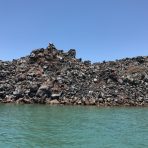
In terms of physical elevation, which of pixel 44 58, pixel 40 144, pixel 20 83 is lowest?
pixel 40 144

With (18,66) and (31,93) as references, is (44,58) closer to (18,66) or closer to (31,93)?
(18,66)

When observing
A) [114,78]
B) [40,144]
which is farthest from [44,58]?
[40,144]

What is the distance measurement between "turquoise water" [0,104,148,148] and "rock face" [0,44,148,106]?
27074mm

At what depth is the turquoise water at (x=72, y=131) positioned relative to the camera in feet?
124

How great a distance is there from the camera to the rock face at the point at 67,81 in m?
92.1

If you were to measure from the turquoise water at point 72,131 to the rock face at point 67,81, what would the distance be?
2707cm

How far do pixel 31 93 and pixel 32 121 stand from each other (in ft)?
125

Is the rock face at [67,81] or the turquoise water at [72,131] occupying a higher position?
the rock face at [67,81]

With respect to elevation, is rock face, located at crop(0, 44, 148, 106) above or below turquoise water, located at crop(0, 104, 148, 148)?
above

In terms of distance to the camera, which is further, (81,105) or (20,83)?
(20,83)

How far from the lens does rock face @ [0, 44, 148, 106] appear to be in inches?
3625

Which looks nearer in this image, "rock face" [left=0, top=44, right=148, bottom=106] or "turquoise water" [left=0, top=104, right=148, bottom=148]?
"turquoise water" [left=0, top=104, right=148, bottom=148]

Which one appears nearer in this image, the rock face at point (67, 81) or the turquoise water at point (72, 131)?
the turquoise water at point (72, 131)

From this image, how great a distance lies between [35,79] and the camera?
10006 cm
